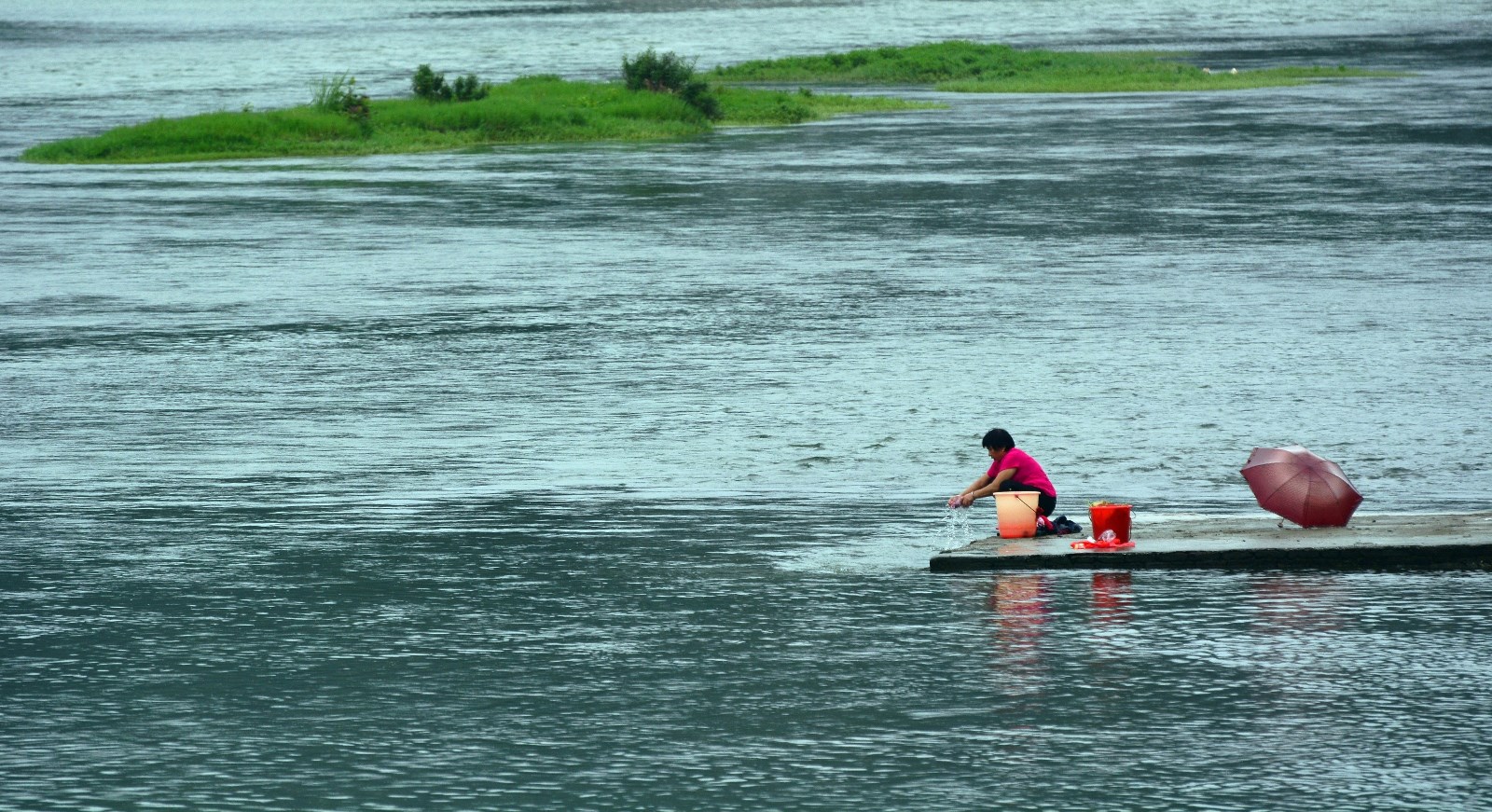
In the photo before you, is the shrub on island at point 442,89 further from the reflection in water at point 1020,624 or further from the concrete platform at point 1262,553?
the reflection in water at point 1020,624

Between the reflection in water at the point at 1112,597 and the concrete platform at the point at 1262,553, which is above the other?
the concrete platform at the point at 1262,553

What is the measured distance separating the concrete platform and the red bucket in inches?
4.6

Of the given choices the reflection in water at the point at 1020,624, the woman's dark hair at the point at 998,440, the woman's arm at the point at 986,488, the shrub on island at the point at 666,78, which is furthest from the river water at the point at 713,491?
the shrub on island at the point at 666,78

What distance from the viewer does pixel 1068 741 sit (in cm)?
891

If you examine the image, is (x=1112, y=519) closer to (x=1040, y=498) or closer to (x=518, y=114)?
(x=1040, y=498)

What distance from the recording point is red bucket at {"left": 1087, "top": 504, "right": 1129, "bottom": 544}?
39.5 feet

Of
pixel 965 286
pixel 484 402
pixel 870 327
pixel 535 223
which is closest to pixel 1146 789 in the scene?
pixel 484 402

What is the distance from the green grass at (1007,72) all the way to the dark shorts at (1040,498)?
67.2 m

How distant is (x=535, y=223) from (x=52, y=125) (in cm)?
3454

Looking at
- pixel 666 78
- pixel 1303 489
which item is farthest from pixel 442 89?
pixel 1303 489

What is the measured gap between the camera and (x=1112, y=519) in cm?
1209

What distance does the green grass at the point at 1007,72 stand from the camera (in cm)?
8075

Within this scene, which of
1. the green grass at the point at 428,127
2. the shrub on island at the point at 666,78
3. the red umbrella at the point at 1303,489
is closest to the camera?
the red umbrella at the point at 1303,489

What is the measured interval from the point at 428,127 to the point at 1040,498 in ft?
151
